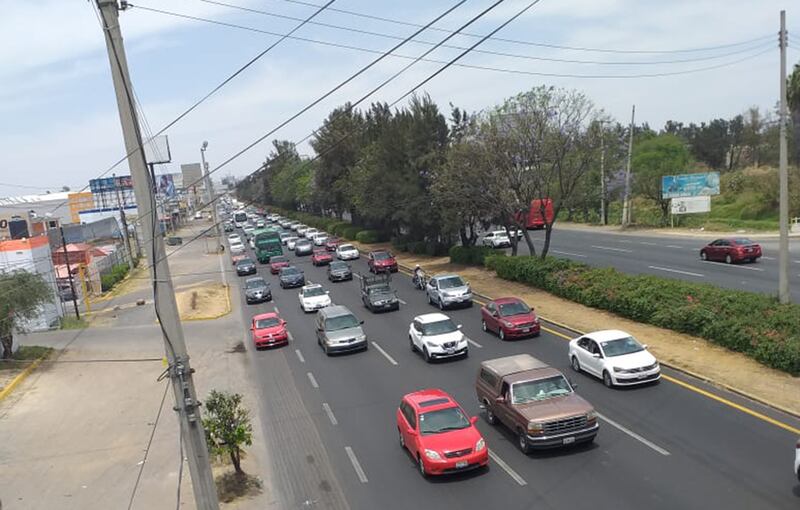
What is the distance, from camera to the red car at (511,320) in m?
25.1

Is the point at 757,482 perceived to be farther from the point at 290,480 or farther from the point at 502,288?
the point at 502,288

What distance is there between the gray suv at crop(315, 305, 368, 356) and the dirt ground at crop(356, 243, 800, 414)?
28.0ft

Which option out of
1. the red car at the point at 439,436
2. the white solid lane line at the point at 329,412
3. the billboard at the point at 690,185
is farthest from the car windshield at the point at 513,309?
the billboard at the point at 690,185

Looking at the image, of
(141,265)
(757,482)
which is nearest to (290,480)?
(757,482)

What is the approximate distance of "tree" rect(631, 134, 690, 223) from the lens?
67250 mm

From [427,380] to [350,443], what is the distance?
5.31 m

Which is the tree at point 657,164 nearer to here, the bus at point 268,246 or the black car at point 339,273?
the black car at point 339,273

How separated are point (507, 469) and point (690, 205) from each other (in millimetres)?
54656

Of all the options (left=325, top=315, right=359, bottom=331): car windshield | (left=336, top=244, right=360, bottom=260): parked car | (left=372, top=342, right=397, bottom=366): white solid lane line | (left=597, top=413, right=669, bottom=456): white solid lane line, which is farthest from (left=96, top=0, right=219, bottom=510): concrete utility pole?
(left=336, top=244, right=360, bottom=260): parked car

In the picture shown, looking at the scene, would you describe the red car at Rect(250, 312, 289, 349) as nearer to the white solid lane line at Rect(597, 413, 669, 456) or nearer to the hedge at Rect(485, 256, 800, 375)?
the hedge at Rect(485, 256, 800, 375)

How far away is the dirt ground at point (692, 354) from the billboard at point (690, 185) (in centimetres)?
3464

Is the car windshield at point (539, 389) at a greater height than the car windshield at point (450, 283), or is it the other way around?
the car windshield at point (539, 389)

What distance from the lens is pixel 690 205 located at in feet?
202

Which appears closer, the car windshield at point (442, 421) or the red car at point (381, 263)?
the car windshield at point (442, 421)
